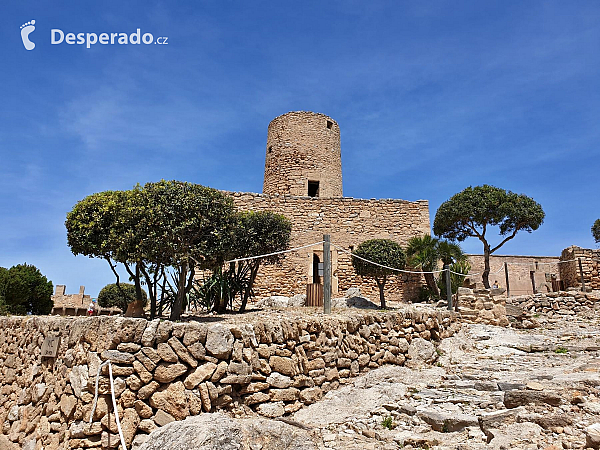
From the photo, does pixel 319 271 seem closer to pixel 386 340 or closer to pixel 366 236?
pixel 366 236

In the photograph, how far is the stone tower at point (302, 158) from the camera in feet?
61.1

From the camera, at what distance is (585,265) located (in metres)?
14.7

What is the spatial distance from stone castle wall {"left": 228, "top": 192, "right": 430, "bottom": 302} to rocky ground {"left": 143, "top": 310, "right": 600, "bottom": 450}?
8.42 meters

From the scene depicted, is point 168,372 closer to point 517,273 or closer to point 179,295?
point 179,295

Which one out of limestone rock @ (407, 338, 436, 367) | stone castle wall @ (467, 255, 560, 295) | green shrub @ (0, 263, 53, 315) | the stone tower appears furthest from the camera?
stone castle wall @ (467, 255, 560, 295)

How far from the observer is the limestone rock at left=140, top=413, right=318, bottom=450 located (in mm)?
3516

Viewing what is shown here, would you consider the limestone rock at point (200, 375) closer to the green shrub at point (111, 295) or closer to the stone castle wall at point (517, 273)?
the green shrub at point (111, 295)

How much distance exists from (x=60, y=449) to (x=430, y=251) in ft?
40.3

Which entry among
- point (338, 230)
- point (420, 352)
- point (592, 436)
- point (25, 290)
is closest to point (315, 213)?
point (338, 230)

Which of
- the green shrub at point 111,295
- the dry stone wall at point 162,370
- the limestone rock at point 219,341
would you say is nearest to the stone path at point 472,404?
the dry stone wall at point 162,370

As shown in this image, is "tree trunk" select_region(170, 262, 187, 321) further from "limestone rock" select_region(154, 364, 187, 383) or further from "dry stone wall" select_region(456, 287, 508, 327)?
"dry stone wall" select_region(456, 287, 508, 327)

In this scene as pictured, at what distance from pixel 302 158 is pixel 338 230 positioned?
13.3 ft

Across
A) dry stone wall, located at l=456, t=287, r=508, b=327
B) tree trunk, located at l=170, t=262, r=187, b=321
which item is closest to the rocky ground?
dry stone wall, located at l=456, t=287, r=508, b=327

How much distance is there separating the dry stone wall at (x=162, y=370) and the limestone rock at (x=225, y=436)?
0.68 meters
